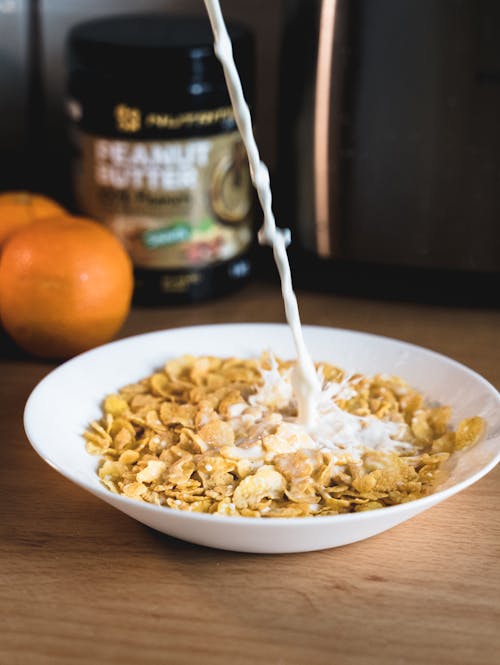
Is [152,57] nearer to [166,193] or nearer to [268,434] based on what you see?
[166,193]

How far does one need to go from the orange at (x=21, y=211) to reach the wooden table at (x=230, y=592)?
0.98 feet

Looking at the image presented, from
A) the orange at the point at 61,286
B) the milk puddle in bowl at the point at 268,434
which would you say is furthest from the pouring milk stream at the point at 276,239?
the orange at the point at 61,286

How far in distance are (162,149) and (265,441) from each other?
1.23ft

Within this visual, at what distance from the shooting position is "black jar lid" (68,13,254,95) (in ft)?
2.85

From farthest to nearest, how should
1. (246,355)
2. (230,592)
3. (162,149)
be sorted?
(162,149) → (246,355) → (230,592)

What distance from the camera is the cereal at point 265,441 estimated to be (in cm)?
59

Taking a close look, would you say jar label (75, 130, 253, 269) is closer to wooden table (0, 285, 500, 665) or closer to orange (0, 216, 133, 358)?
orange (0, 216, 133, 358)

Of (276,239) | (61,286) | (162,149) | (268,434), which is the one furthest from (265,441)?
(162,149)

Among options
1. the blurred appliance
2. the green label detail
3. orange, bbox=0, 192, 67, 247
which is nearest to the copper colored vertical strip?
the blurred appliance

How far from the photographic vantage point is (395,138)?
2.90 ft

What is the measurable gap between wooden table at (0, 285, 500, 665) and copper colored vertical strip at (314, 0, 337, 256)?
34cm

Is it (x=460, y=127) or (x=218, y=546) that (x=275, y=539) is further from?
(x=460, y=127)

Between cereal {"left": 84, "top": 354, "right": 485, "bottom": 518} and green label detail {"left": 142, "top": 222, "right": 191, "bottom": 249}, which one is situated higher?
green label detail {"left": 142, "top": 222, "right": 191, "bottom": 249}

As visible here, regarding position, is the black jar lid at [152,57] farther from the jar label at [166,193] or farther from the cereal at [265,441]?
the cereal at [265,441]
